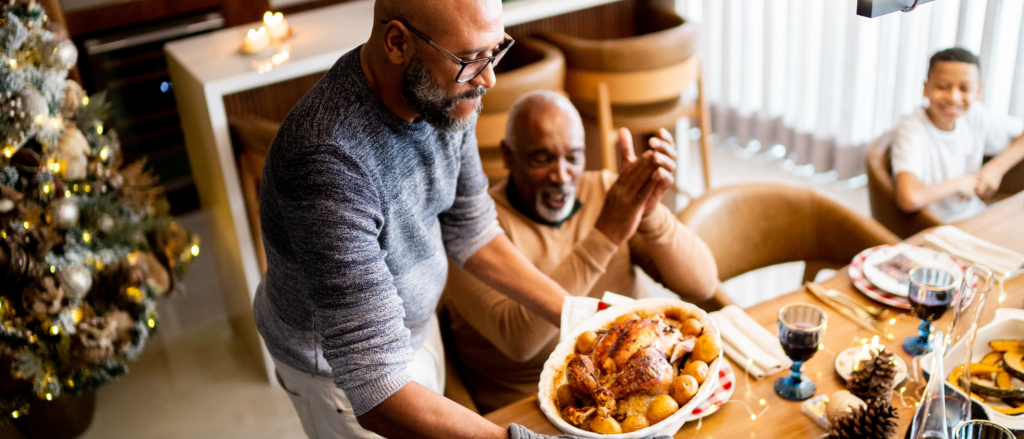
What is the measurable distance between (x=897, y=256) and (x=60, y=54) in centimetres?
213

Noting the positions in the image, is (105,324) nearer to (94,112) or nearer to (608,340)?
(94,112)

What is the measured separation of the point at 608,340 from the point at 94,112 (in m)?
1.81

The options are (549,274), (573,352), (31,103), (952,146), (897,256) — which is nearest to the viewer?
(573,352)

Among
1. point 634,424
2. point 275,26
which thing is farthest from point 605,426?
point 275,26

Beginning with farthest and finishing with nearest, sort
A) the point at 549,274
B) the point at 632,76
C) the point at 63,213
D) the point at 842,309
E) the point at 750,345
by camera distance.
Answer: the point at 632,76 < the point at 63,213 < the point at 549,274 < the point at 842,309 < the point at 750,345

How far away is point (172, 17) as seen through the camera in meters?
3.66

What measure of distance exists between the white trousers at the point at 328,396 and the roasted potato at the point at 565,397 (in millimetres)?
303

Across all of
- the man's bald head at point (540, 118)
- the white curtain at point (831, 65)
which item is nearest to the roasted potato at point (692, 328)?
the man's bald head at point (540, 118)

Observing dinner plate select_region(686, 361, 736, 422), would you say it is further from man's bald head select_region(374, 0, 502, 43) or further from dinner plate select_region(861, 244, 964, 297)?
man's bald head select_region(374, 0, 502, 43)

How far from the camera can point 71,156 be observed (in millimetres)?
2158

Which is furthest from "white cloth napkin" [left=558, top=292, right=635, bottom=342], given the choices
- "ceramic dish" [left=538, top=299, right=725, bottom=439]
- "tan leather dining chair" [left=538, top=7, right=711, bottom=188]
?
"tan leather dining chair" [left=538, top=7, right=711, bottom=188]

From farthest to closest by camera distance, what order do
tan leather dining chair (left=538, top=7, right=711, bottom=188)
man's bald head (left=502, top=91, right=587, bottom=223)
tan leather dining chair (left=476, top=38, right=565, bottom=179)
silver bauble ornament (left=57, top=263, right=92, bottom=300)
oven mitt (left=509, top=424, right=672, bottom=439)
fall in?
tan leather dining chair (left=538, top=7, right=711, bottom=188) < tan leather dining chair (left=476, top=38, right=565, bottom=179) < silver bauble ornament (left=57, top=263, right=92, bottom=300) < man's bald head (left=502, top=91, right=587, bottom=223) < oven mitt (left=509, top=424, right=672, bottom=439)

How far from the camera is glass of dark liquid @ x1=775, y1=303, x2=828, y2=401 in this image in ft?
3.96

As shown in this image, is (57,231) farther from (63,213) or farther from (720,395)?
(720,395)
